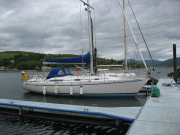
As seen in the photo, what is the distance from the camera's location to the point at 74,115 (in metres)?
9.11

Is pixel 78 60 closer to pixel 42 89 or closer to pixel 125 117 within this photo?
pixel 42 89

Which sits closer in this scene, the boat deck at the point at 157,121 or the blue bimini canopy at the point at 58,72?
the boat deck at the point at 157,121

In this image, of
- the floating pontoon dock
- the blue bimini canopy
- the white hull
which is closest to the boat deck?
the floating pontoon dock

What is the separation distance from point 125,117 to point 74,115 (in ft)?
10.9

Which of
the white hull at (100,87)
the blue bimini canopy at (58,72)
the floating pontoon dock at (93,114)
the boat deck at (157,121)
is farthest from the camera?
the blue bimini canopy at (58,72)

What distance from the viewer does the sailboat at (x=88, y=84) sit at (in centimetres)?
1395

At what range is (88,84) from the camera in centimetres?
1434

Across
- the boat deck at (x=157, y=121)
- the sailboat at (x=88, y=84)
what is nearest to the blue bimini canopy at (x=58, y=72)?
the sailboat at (x=88, y=84)

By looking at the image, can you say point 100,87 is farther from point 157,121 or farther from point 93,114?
point 157,121

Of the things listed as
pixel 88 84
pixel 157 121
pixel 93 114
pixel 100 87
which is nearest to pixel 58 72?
pixel 88 84

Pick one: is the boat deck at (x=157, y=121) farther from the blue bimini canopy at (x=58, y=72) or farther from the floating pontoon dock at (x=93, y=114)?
the blue bimini canopy at (x=58, y=72)

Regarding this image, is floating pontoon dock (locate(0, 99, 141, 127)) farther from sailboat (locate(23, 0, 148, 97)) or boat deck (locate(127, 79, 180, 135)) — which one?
sailboat (locate(23, 0, 148, 97))

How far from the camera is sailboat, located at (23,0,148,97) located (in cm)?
1395

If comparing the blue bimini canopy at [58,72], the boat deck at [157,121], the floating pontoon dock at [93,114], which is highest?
the blue bimini canopy at [58,72]
